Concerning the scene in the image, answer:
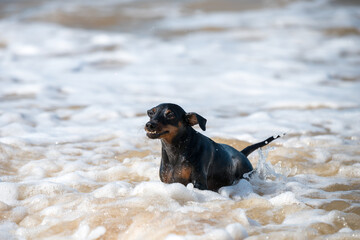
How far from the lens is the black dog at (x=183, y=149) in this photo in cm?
396

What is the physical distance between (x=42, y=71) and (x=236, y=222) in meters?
8.68

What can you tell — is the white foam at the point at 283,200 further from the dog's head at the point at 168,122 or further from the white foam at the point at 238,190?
the dog's head at the point at 168,122

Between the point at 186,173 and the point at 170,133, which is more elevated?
the point at 170,133

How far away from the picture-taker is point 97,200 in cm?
380

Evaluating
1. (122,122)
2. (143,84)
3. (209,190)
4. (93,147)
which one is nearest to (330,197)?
(209,190)

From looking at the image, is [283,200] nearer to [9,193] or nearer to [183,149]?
[183,149]

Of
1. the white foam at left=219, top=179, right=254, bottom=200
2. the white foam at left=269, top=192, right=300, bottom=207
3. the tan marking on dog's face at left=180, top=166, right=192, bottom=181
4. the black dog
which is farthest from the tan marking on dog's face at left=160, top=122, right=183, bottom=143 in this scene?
the white foam at left=269, top=192, right=300, bottom=207

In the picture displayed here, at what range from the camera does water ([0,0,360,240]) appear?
139 inches

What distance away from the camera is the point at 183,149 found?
4070 mm

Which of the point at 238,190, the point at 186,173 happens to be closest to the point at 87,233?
the point at 186,173

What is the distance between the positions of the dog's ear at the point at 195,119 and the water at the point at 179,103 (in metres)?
0.55

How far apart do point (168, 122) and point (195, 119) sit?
0.25m

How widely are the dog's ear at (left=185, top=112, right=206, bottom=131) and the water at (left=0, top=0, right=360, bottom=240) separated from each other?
1.79 ft

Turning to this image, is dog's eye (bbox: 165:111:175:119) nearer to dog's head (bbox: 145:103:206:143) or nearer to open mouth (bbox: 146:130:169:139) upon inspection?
dog's head (bbox: 145:103:206:143)
